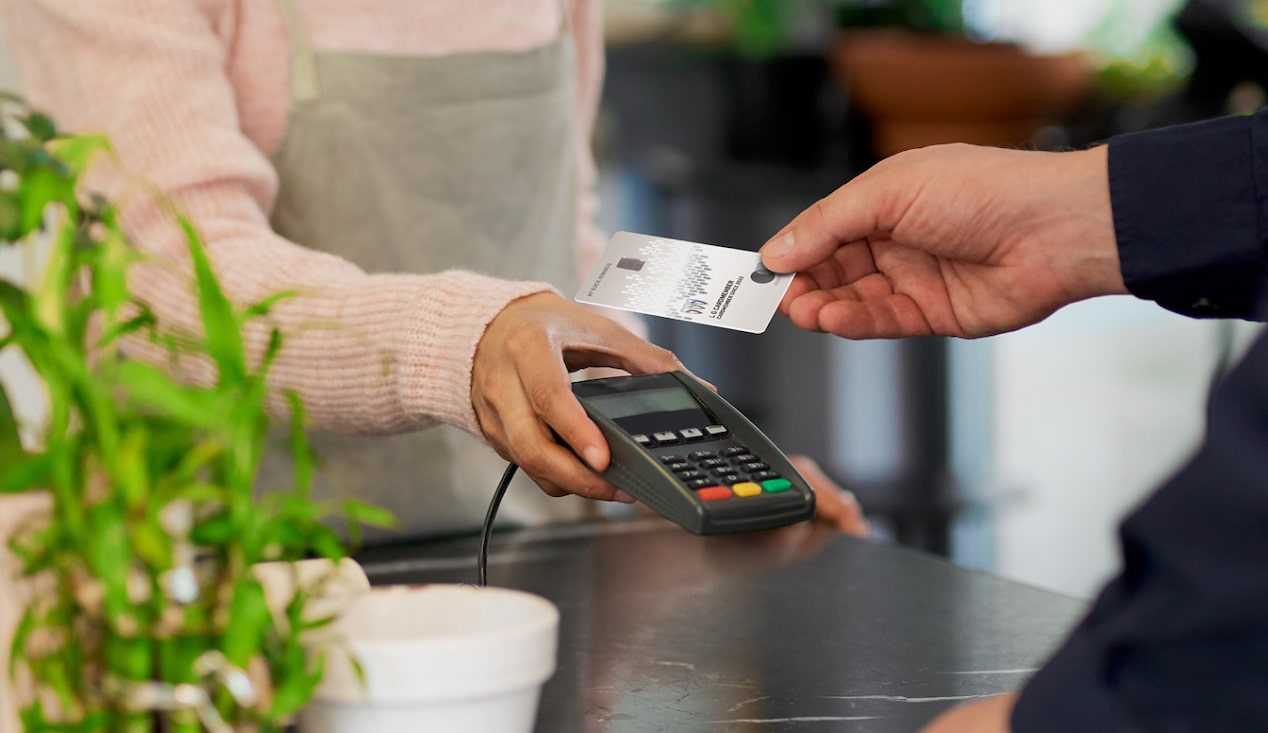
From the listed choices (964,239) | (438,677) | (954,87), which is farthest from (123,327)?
(954,87)

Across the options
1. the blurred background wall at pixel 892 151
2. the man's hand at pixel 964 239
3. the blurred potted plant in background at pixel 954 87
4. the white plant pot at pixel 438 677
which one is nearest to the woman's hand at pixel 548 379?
the man's hand at pixel 964 239

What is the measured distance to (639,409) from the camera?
745 mm

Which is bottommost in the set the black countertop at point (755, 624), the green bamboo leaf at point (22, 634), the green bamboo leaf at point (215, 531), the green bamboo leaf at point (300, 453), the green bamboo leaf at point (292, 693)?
the black countertop at point (755, 624)

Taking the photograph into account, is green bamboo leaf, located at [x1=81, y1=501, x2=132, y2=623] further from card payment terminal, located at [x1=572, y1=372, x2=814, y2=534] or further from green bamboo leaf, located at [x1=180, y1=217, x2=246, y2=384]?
card payment terminal, located at [x1=572, y1=372, x2=814, y2=534]

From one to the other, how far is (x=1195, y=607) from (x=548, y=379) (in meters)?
0.40

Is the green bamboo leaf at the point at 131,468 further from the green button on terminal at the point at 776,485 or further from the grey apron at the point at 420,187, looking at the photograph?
the grey apron at the point at 420,187

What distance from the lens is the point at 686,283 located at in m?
0.84

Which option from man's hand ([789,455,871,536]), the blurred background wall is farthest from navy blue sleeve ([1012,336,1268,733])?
the blurred background wall

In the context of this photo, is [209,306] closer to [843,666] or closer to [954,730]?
[954,730]

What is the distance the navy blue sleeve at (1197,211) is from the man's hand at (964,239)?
1.1 inches

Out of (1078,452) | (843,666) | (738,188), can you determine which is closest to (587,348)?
(843,666)

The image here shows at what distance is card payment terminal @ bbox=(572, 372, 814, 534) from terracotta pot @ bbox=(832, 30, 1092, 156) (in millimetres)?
1891

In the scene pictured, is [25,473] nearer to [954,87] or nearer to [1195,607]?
[1195,607]

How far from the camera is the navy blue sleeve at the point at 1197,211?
74cm
